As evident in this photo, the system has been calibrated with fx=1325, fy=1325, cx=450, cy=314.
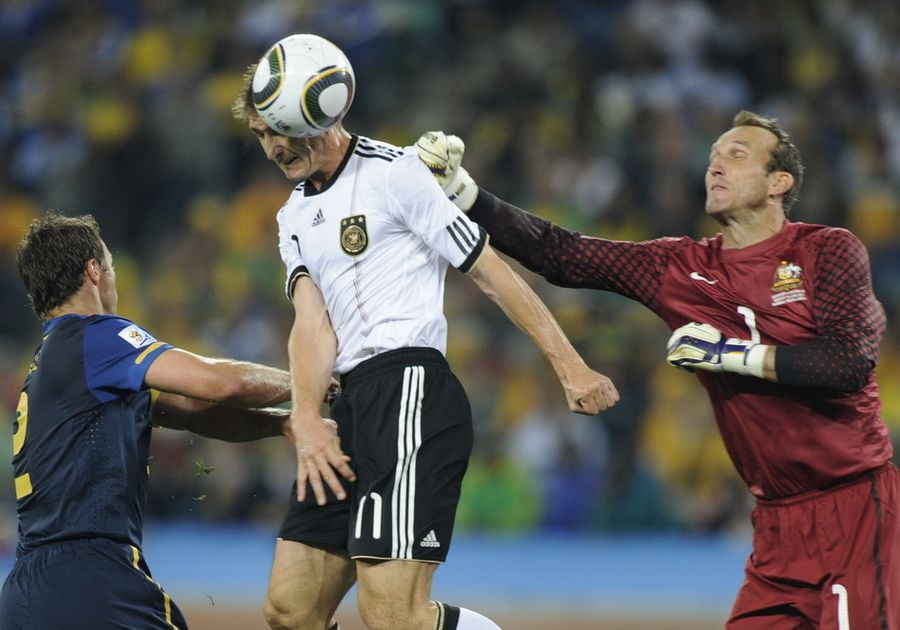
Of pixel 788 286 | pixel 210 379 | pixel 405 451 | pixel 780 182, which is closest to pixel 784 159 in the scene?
pixel 780 182

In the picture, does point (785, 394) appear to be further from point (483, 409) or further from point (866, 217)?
point (866, 217)

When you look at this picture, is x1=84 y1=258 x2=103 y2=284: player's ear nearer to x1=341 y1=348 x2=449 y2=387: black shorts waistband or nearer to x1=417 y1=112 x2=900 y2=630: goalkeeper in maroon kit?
x1=341 y1=348 x2=449 y2=387: black shorts waistband

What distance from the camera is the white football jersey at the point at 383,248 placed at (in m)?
4.93

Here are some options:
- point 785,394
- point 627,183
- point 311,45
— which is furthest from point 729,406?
point 627,183

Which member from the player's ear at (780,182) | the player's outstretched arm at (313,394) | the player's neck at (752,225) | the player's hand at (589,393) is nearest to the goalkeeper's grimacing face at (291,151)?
the player's outstretched arm at (313,394)

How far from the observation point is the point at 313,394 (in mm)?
4977

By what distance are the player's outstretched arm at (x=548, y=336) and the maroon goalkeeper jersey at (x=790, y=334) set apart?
653mm

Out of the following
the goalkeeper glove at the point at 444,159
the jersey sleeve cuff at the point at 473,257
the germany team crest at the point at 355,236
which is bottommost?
the jersey sleeve cuff at the point at 473,257

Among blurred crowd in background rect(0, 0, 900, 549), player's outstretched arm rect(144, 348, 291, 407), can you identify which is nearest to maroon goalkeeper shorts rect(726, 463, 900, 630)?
player's outstretched arm rect(144, 348, 291, 407)

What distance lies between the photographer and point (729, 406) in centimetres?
521

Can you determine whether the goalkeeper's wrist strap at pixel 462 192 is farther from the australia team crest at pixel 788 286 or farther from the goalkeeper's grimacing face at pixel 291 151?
the australia team crest at pixel 788 286

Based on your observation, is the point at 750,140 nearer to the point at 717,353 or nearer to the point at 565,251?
the point at 565,251

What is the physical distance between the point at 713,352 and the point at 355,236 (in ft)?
4.59

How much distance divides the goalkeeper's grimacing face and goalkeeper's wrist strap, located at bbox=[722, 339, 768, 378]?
169cm
